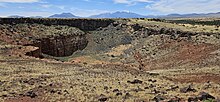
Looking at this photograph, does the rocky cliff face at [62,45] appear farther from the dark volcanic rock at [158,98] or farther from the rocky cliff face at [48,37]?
the dark volcanic rock at [158,98]

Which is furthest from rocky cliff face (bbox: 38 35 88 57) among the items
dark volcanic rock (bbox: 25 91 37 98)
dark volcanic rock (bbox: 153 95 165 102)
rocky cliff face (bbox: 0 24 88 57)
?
dark volcanic rock (bbox: 153 95 165 102)

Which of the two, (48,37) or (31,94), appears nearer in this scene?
(31,94)

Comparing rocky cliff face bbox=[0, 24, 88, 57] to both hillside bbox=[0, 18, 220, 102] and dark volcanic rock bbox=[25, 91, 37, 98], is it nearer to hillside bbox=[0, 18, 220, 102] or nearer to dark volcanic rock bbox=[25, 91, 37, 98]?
hillside bbox=[0, 18, 220, 102]

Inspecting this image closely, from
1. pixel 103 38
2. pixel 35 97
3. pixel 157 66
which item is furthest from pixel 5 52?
pixel 103 38

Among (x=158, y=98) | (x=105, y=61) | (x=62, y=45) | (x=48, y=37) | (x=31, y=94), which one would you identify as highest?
(x=158, y=98)

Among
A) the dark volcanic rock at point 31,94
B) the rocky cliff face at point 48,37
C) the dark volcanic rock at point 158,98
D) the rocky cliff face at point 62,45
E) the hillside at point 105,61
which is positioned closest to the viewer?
the dark volcanic rock at point 158,98

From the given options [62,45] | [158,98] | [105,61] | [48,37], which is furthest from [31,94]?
[62,45]

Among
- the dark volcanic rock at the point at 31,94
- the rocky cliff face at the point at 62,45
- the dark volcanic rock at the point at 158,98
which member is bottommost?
the rocky cliff face at the point at 62,45

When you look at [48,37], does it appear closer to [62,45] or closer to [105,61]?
[62,45]

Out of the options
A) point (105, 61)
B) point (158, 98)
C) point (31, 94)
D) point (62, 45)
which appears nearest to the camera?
point (158, 98)

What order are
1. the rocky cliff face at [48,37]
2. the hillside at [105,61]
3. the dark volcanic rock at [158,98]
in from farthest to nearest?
the rocky cliff face at [48,37] < the hillside at [105,61] < the dark volcanic rock at [158,98]

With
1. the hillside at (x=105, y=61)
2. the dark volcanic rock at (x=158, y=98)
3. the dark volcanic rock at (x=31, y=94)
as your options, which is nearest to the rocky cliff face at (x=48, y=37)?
the hillside at (x=105, y=61)

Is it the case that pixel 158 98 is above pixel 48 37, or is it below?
above

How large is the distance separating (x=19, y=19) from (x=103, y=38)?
15.6m
